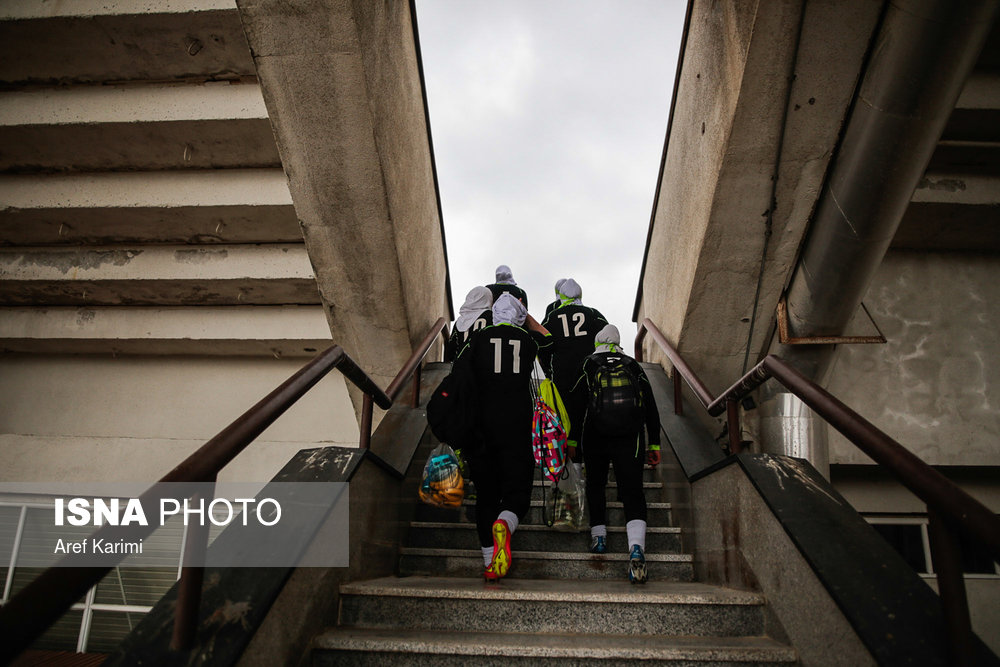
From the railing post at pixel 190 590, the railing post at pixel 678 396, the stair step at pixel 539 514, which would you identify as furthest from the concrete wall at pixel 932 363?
the railing post at pixel 190 590

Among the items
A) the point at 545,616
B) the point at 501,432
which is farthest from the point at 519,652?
the point at 501,432

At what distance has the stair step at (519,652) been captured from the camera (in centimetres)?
204

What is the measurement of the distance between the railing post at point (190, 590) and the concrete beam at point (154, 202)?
4.18m

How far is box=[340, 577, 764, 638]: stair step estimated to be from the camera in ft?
7.86

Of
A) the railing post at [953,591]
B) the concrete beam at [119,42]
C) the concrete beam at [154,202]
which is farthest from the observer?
the concrete beam at [154,202]

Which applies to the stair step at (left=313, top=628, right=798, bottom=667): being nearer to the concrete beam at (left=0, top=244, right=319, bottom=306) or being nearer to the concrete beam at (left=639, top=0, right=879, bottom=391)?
the concrete beam at (left=639, top=0, right=879, bottom=391)

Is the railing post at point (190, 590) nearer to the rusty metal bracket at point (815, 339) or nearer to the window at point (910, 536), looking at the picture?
the rusty metal bracket at point (815, 339)

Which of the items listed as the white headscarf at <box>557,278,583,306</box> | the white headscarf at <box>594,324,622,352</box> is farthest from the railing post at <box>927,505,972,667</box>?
the white headscarf at <box>557,278,583,306</box>

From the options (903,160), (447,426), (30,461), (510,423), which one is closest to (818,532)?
(510,423)

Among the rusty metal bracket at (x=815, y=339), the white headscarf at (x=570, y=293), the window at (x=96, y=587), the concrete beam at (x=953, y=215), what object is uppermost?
the concrete beam at (x=953, y=215)

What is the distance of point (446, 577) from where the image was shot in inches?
128

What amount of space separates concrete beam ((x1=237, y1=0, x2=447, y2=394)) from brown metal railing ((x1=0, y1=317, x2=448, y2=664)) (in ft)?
5.06

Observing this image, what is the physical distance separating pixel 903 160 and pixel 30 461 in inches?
331

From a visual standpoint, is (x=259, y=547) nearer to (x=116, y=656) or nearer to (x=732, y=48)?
(x=116, y=656)
